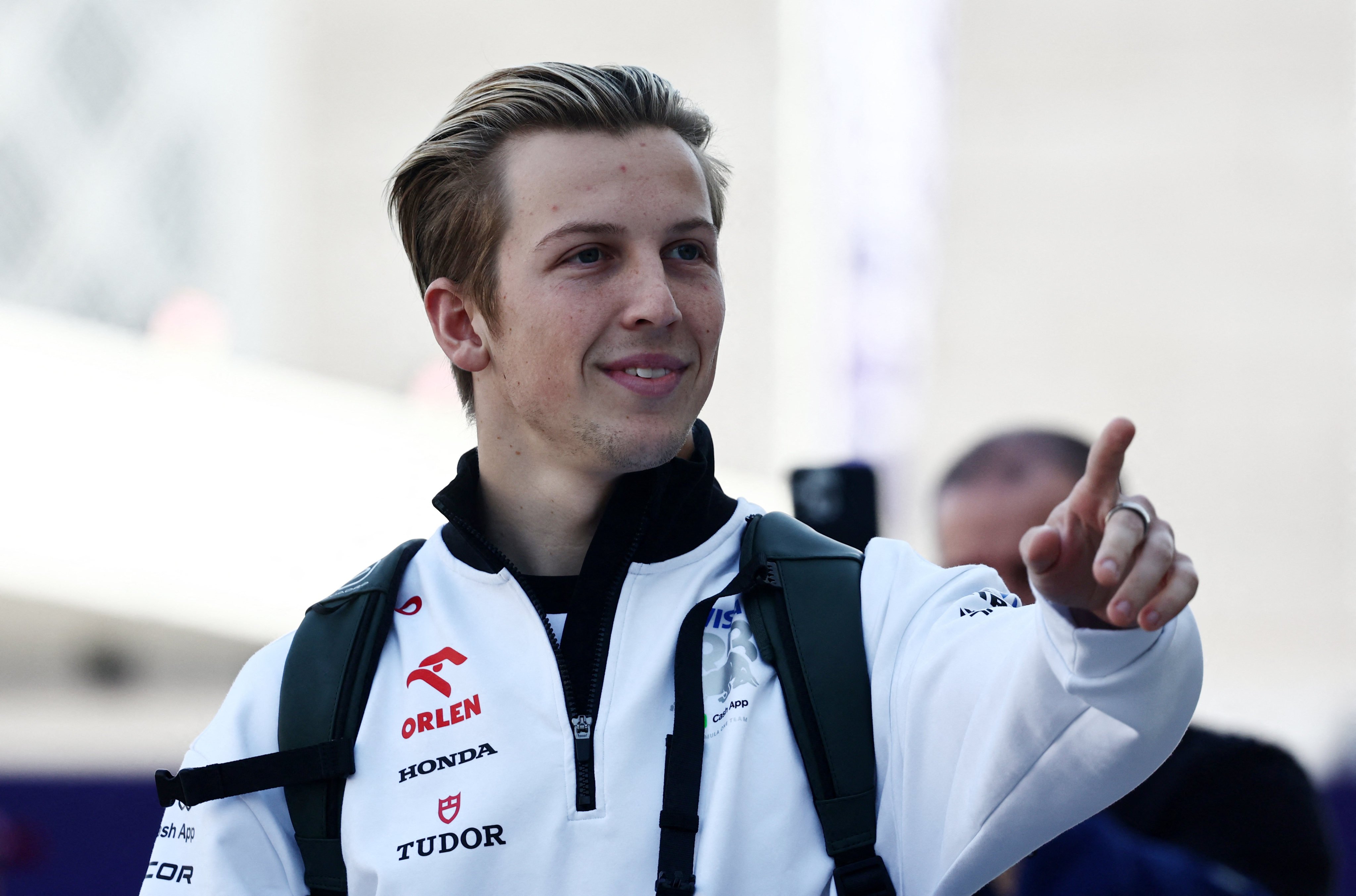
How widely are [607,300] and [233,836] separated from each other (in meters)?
0.90

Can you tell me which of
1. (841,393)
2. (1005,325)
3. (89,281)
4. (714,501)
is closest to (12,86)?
(89,281)

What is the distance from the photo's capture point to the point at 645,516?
6.16ft

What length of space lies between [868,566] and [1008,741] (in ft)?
1.33

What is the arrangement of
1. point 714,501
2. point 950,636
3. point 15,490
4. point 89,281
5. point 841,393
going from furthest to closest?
point 89,281 < point 841,393 < point 15,490 < point 714,501 < point 950,636

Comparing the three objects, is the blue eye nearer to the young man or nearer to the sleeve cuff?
the young man

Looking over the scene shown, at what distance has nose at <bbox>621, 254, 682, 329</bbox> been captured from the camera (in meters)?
1.81

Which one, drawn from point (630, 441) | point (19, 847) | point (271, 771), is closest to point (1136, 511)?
point (630, 441)

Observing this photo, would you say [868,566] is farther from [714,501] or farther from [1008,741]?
[1008,741]

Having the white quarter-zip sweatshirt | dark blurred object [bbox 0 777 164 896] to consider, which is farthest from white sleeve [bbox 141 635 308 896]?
dark blurred object [bbox 0 777 164 896]

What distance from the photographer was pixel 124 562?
757cm

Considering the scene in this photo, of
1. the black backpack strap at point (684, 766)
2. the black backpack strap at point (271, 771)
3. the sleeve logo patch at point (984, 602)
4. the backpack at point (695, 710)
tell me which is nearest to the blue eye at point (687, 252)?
the backpack at point (695, 710)

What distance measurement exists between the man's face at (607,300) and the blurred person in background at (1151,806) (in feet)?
3.06

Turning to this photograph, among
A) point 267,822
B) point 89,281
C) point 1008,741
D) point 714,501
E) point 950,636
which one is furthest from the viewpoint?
point 89,281

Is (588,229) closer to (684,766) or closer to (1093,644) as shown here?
(684,766)
